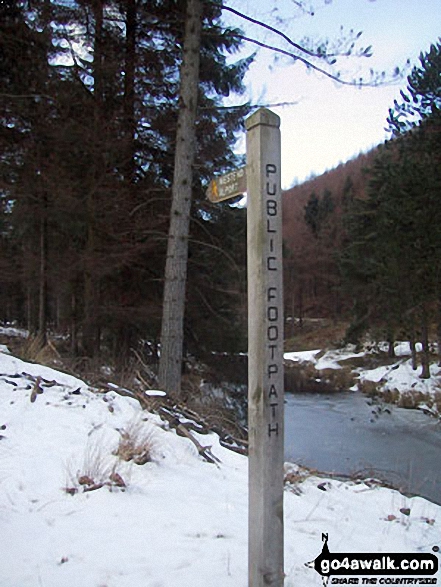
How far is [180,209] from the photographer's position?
324 inches

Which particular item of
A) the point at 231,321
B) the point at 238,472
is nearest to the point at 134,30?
the point at 231,321

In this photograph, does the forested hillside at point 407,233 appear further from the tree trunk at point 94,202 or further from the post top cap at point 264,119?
the post top cap at point 264,119

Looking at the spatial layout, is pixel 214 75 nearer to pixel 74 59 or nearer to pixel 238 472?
pixel 74 59

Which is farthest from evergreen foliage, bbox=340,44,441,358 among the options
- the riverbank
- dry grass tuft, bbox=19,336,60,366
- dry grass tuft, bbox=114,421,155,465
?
dry grass tuft, bbox=114,421,155,465

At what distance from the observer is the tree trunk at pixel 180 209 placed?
26.8 ft

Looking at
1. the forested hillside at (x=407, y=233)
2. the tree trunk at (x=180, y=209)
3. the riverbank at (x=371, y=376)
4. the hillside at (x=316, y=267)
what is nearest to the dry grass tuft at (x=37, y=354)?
the tree trunk at (x=180, y=209)

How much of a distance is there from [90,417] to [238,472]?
1.58m

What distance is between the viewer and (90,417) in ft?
16.7

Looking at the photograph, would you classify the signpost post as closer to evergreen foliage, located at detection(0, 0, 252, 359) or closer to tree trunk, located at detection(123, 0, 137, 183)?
evergreen foliage, located at detection(0, 0, 252, 359)

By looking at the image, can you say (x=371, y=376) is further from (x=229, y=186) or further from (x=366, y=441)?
(x=229, y=186)

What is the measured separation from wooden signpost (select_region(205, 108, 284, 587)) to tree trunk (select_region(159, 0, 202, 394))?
5667 mm

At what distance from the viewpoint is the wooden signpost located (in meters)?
2.47

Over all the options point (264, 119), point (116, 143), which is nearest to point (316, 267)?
point (116, 143)

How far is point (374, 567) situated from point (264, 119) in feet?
9.50
